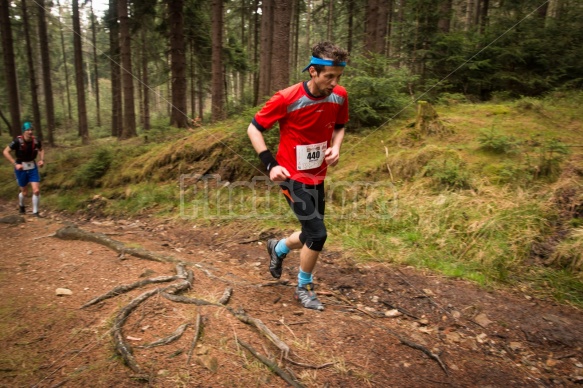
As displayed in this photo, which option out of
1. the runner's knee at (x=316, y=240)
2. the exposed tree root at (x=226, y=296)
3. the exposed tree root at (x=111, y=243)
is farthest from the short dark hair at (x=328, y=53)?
the exposed tree root at (x=111, y=243)

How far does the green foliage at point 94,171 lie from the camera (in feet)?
35.9

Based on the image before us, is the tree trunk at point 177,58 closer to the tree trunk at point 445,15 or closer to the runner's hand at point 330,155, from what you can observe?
the tree trunk at point 445,15

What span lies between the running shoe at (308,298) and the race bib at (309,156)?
1.34m

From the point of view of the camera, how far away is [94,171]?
36.0 ft

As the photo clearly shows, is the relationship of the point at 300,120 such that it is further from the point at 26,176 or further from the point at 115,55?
the point at 115,55

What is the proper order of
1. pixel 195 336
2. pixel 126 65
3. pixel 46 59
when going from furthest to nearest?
pixel 46 59 → pixel 126 65 → pixel 195 336

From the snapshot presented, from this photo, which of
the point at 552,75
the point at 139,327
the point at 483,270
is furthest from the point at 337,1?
the point at 139,327

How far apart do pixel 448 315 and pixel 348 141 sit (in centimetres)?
518

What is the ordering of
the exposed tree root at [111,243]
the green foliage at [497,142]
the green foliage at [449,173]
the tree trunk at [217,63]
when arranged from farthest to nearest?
the tree trunk at [217,63]
the green foliage at [497,142]
the green foliage at [449,173]
the exposed tree root at [111,243]

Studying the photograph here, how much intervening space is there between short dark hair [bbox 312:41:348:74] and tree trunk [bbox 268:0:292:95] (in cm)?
596

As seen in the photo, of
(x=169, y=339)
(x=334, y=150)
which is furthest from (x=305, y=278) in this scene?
(x=169, y=339)

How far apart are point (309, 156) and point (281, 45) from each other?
658 centimetres

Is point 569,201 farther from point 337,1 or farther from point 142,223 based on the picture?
point 337,1

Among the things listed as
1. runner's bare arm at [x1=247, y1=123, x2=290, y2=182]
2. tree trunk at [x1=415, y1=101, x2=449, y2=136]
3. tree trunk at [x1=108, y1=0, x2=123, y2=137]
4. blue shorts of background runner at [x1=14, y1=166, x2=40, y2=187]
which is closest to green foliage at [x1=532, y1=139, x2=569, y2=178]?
tree trunk at [x1=415, y1=101, x2=449, y2=136]
